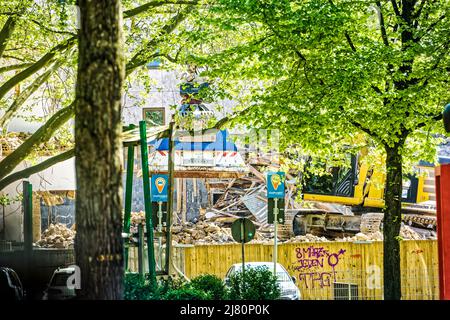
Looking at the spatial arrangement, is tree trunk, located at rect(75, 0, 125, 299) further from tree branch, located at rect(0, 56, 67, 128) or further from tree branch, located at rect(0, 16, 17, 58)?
tree branch, located at rect(0, 16, 17, 58)

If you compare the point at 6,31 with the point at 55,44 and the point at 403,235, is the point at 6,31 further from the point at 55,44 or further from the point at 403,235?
the point at 403,235

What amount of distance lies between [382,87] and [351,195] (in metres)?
19.6

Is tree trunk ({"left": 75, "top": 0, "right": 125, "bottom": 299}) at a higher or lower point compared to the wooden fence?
higher

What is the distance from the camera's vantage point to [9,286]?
19531 millimetres

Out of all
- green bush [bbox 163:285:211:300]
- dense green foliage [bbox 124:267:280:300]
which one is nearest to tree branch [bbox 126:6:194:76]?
dense green foliage [bbox 124:267:280:300]

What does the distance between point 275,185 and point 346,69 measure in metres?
6.87

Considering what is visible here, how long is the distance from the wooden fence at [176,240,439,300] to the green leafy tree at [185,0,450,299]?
36.3 ft

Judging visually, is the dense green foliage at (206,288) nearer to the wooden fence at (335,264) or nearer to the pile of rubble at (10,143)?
the wooden fence at (335,264)

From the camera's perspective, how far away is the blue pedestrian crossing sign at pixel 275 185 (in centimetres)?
2536

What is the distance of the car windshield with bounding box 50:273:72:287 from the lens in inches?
835

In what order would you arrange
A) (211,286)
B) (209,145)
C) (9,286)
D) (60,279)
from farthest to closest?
(209,145) < (60,279) < (9,286) < (211,286)

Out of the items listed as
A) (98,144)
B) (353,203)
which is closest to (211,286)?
(98,144)

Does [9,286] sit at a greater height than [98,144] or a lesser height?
→ lesser
